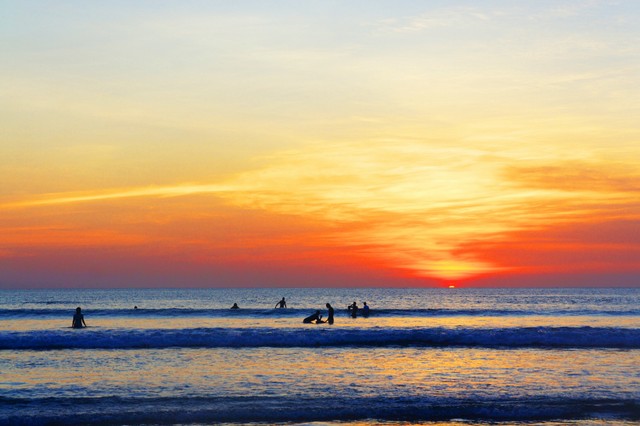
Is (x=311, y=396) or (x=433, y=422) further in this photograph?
(x=311, y=396)

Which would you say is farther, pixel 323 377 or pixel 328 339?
pixel 328 339

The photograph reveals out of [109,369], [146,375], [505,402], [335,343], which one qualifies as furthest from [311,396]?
[335,343]

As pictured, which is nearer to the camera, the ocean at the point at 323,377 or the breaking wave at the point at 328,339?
the ocean at the point at 323,377

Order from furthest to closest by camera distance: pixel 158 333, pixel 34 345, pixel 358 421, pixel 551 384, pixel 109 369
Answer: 1. pixel 158 333
2. pixel 34 345
3. pixel 109 369
4. pixel 551 384
5. pixel 358 421

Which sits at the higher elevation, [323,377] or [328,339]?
[328,339]

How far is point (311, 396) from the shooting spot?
699 inches

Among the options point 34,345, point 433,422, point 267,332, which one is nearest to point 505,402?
point 433,422

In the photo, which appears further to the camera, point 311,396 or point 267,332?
point 267,332

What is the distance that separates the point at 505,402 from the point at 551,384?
349cm

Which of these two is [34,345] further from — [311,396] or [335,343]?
[311,396]

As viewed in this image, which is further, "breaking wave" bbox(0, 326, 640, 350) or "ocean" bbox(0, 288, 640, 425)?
"breaking wave" bbox(0, 326, 640, 350)

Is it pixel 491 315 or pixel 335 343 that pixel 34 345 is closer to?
pixel 335 343

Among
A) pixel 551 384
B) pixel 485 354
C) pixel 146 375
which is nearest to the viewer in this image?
pixel 551 384

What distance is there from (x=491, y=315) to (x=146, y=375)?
48195 millimetres
